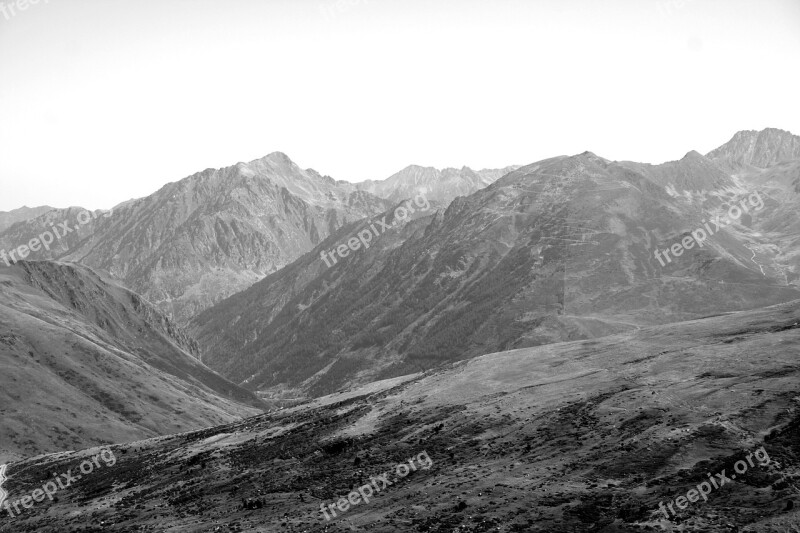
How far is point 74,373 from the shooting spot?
186 meters

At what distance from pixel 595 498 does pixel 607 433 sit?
15.2 meters

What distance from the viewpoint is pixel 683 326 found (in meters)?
118

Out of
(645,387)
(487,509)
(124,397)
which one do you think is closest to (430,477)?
(487,509)

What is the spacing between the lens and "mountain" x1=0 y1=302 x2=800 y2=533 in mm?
45562

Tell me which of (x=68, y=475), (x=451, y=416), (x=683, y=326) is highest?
(x=68, y=475)

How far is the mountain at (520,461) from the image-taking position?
149 feet

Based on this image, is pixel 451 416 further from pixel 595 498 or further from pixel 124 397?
pixel 124 397

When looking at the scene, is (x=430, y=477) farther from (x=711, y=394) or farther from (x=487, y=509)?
(x=711, y=394)

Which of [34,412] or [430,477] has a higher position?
[34,412]

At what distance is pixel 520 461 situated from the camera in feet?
191

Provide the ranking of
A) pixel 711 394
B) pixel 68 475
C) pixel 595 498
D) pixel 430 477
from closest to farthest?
pixel 595 498
pixel 430 477
pixel 711 394
pixel 68 475

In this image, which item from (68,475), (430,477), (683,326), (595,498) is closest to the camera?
(595,498)

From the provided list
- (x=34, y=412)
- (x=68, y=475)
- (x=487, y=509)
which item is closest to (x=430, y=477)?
(x=487, y=509)

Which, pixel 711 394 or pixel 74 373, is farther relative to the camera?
pixel 74 373
